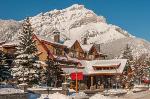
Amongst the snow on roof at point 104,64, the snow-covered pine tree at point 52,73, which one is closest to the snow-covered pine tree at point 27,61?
the snow-covered pine tree at point 52,73

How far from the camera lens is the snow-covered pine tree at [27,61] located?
53.6 m

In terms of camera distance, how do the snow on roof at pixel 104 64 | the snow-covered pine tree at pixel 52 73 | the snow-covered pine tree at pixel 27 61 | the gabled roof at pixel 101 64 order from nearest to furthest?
the snow-covered pine tree at pixel 27 61
the snow-covered pine tree at pixel 52 73
the gabled roof at pixel 101 64
the snow on roof at pixel 104 64

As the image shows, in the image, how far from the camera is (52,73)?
62844 mm

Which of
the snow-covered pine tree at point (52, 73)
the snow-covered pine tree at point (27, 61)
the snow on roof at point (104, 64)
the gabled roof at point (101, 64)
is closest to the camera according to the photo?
the snow-covered pine tree at point (27, 61)

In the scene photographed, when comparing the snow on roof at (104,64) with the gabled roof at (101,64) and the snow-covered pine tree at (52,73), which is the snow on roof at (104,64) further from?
the snow-covered pine tree at (52,73)

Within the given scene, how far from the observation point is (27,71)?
53656 mm

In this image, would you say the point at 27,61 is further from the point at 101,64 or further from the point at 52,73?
the point at 101,64

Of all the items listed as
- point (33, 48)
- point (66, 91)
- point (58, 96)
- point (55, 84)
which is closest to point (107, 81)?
point (55, 84)

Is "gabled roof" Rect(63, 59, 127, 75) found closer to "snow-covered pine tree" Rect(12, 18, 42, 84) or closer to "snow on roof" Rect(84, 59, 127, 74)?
"snow on roof" Rect(84, 59, 127, 74)

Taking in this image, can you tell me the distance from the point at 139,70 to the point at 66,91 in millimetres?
44802

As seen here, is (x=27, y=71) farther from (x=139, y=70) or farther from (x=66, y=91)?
(x=139, y=70)

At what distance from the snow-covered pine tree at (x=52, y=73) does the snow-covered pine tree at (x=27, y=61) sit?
7.45 m

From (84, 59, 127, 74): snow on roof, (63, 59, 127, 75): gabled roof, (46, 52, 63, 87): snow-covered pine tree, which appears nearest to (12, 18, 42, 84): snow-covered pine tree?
(46, 52, 63, 87): snow-covered pine tree

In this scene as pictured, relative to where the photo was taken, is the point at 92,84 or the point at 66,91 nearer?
the point at 66,91
